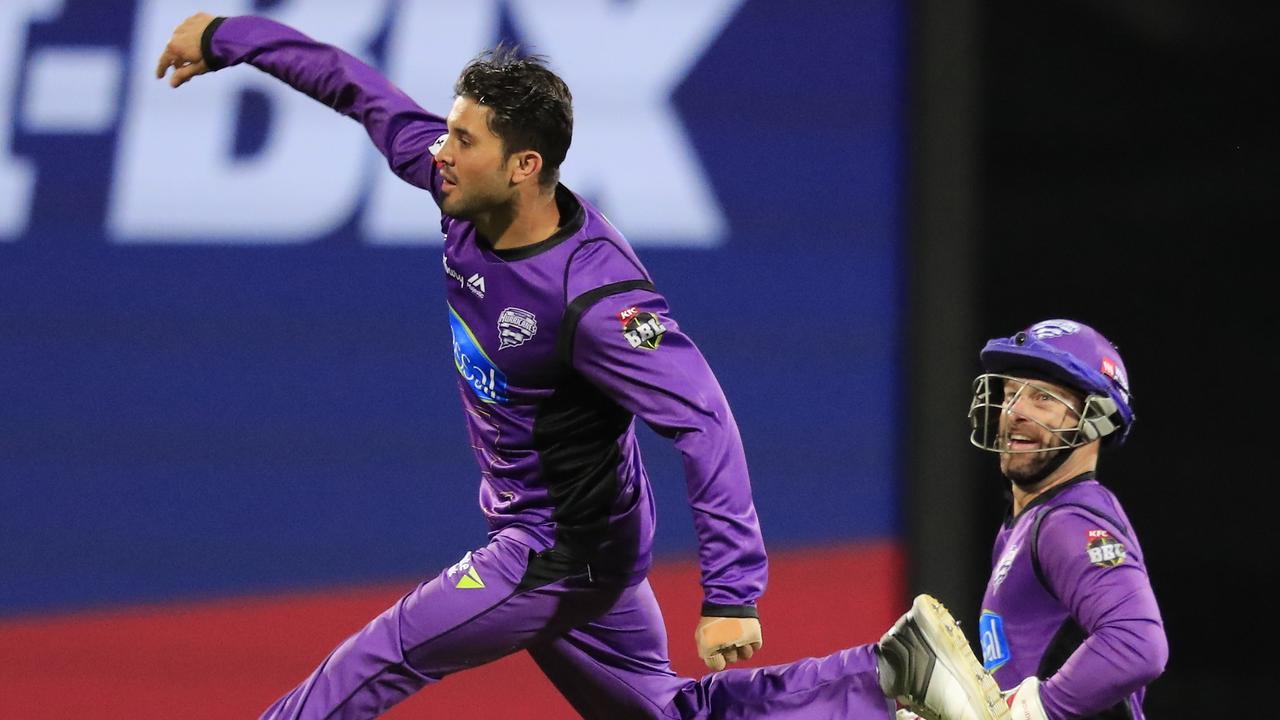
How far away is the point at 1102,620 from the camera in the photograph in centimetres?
303

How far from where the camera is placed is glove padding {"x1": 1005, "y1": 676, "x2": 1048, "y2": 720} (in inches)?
121

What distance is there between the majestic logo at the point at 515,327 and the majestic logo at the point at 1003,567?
105 cm

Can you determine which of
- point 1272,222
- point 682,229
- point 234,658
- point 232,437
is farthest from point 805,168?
point 234,658

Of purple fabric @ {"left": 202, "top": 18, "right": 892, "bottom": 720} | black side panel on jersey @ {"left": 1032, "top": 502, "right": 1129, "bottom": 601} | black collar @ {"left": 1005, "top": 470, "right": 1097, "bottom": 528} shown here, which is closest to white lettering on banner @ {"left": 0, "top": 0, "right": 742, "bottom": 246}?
purple fabric @ {"left": 202, "top": 18, "right": 892, "bottom": 720}

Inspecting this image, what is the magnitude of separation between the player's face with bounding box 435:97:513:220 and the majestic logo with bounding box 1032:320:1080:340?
1.14 meters

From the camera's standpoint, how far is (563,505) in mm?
3359

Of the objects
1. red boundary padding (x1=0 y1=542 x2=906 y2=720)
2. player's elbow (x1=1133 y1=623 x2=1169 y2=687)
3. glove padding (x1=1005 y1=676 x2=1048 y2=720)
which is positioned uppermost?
player's elbow (x1=1133 y1=623 x2=1169 y2=687)

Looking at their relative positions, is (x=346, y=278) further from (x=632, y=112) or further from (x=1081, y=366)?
(x=1081, y=366)

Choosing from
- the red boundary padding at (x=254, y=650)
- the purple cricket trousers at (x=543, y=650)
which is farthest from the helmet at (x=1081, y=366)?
the red boundary padding at (x=254, y=650)

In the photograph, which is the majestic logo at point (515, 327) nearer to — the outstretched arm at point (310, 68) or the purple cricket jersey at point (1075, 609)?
the outstretched arm at point (310, 68)

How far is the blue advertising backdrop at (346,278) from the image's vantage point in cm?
514

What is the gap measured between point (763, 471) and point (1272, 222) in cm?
184

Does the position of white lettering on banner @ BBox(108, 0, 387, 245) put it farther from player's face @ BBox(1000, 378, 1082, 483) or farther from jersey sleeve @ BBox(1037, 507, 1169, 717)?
jersey sleeve @ BBox(1037, 507, 1169, 717)

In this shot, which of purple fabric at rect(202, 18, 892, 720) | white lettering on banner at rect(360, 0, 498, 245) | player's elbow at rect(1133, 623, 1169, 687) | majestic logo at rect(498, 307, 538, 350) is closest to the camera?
player's elbow at rect(1133, 623, 1169, 687)
